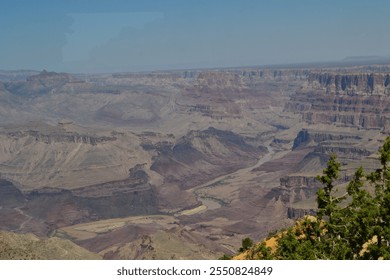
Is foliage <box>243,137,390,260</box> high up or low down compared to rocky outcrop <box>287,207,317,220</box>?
up

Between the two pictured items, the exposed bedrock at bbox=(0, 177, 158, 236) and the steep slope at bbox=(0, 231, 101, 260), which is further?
the exposed bedrock at bbox=(0, 177, 158, 236)

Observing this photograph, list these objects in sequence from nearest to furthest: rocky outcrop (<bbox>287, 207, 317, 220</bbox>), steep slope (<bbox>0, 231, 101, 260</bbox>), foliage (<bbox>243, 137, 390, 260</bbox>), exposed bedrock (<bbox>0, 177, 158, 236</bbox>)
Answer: foliage (<bbox>243, 137, 390, 260</bbox>) → steep slope (<bbox>0, 231, 101, 260</bbox>) → rocky outcrop (<bbox>287, 207, 317, 220</bbox>) → exposed bedrock (<bbox>0, 177, 158, 236</bbox>)

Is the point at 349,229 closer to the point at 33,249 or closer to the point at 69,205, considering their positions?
the point at 33,249

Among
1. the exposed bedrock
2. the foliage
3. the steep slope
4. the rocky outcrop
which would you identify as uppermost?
the foliage

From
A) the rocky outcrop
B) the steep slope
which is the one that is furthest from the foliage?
the rocky outcrop

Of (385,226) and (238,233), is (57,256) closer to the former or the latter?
(385,226)

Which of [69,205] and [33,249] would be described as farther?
[69,205]

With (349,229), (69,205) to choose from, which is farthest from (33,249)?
(69,205)

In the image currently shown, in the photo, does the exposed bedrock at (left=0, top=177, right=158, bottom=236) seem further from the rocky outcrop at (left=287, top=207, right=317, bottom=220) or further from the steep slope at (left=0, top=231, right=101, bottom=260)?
the steep slope at (left=0, top=231, right=101, bottom=260)

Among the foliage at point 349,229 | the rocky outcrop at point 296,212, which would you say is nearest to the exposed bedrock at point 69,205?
the rocky outcrop at point 296,212
